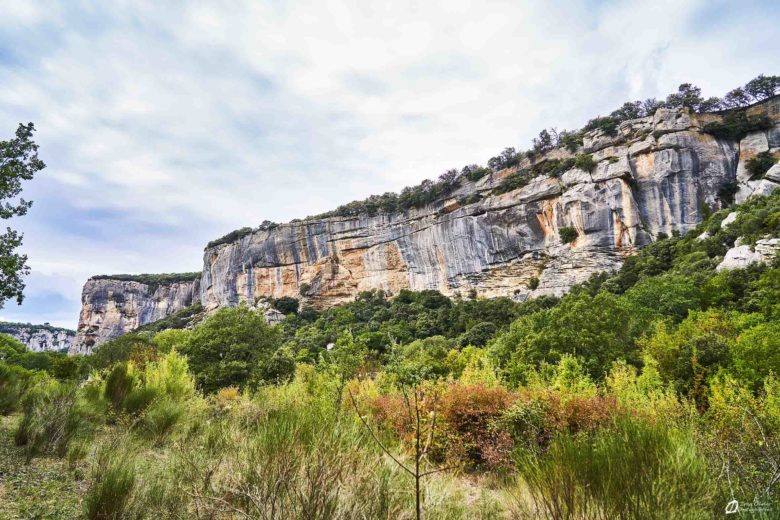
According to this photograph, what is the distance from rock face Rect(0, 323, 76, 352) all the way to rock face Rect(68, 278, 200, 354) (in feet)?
81.9

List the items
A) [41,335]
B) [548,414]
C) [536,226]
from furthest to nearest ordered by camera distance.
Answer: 1. [41,335]
2. [536,226]
3. [548,414]

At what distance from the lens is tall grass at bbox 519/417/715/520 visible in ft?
8.04

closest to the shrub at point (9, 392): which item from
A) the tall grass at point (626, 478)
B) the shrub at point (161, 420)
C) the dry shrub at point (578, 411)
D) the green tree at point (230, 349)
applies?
the shrub at point (161, 420)

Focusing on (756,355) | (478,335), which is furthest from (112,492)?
(478,335)

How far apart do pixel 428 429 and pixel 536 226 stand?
52.6 m

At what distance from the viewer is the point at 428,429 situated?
2.61m

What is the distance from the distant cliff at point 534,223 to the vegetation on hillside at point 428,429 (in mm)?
22067

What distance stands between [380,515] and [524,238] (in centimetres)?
5239

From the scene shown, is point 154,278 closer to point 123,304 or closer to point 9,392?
point 123,304

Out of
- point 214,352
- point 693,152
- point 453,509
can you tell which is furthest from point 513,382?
point 693,152

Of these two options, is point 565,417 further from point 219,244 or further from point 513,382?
point 219,244

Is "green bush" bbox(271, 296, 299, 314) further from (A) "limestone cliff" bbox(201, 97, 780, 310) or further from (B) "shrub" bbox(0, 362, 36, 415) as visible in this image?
(B) "shrub" bbox(0, 362, 36, 415)

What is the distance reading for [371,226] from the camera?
2625 inches

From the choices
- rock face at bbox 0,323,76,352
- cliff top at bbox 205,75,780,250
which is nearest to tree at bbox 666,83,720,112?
cliff top at bbox 205,75,780,250
